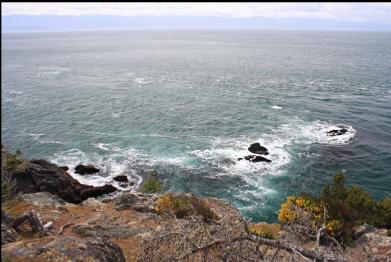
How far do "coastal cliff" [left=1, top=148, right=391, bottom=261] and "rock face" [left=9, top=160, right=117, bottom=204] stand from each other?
0.11m

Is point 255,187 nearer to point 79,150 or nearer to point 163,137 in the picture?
point 163,137

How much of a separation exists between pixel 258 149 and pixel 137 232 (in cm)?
3598

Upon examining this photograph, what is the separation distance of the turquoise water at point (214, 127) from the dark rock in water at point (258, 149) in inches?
56.7

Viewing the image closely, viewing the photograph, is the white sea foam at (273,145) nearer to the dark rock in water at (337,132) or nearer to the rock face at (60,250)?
the dark rock in water at (337,132)

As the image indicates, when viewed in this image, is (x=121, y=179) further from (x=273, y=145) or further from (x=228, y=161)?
(x=273, y=145)

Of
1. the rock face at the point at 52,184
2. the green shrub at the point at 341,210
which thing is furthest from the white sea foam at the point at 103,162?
the green shrub at the point at 341,210

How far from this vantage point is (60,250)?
11578mm

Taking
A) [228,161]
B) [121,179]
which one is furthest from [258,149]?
[121,179]

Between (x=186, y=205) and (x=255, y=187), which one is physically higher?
(x=186, y=205)

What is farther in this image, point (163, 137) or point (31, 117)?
point (31, 117)

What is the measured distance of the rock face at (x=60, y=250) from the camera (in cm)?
1101

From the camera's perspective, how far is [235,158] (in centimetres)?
5250

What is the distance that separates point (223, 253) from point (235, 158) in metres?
41.8

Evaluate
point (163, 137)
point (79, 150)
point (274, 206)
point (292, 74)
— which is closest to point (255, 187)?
point (274, 206)
